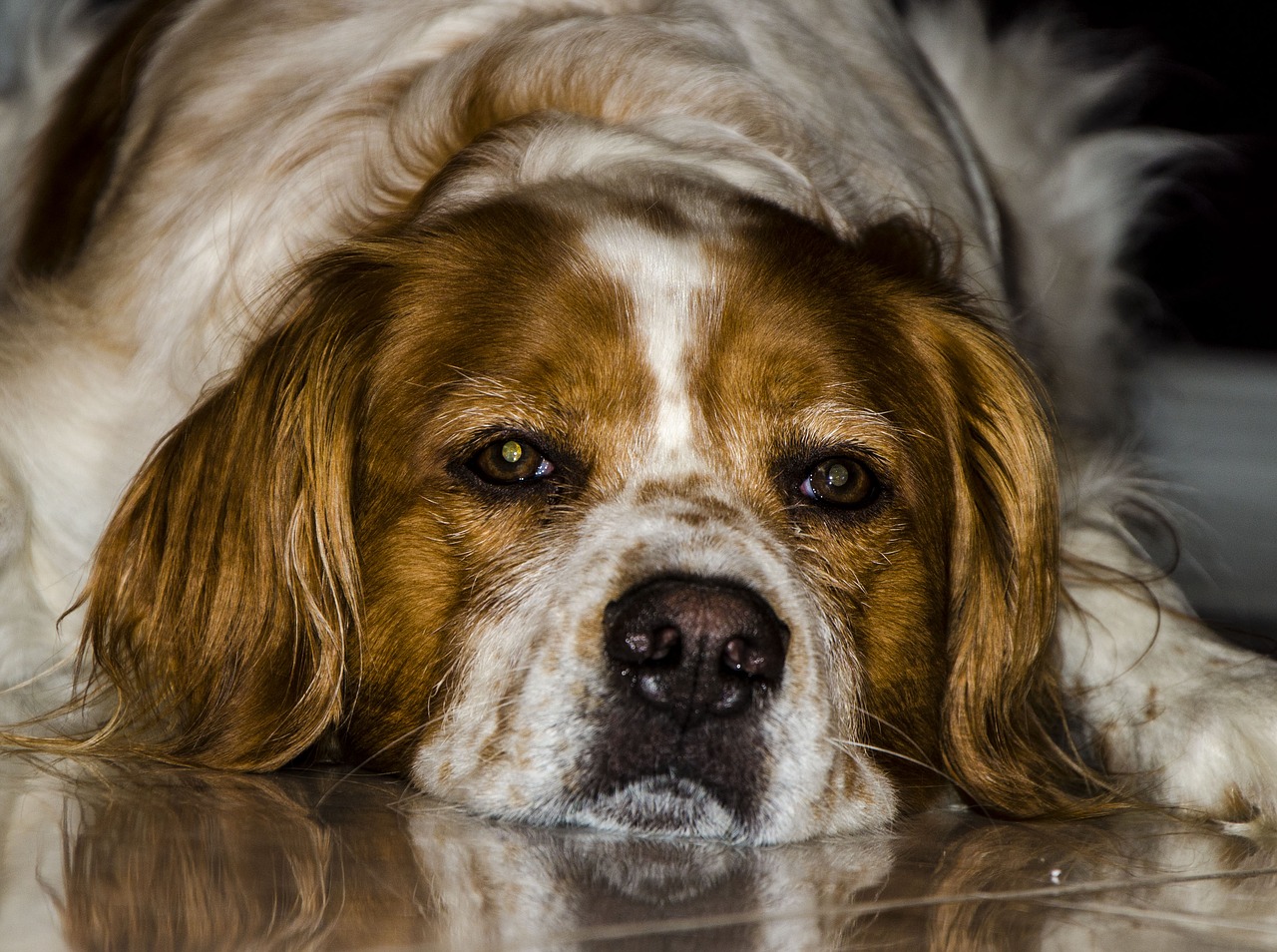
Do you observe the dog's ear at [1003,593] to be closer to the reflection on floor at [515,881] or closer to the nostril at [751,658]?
the reflection on floor at [515,881]

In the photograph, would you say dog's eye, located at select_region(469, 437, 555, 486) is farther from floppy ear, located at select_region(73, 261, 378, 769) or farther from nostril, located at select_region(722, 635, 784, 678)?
nostril, located at select_region(722, 635, 784, 678)

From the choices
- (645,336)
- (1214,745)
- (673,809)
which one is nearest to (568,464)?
(645,336)

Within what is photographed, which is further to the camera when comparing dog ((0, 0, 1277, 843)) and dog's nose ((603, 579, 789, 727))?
dog ((0, 0, 1277, 843))

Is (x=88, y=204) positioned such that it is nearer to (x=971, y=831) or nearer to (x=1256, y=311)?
(x=971, y=831)

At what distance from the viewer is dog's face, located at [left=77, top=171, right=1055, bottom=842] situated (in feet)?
6.84

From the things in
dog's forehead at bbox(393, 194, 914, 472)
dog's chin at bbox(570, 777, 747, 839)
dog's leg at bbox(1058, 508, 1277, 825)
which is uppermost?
dog's forehead at bbox(393, 194, 914, 472)

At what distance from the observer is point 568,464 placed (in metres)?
2.33

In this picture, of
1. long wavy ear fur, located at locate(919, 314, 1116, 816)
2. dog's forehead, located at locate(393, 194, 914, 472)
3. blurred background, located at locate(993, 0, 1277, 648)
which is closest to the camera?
dog's forehead, located at locate(393, 194, 914, 472)

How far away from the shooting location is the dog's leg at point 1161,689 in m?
2.42

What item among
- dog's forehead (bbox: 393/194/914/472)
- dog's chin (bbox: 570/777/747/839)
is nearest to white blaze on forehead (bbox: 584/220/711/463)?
dog's forehead (bbox: 393/194/914/472)

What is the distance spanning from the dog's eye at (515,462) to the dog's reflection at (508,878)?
0.45 m

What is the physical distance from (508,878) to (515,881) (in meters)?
0.02

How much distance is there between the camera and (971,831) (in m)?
2.31

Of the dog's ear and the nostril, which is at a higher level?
the nostril
